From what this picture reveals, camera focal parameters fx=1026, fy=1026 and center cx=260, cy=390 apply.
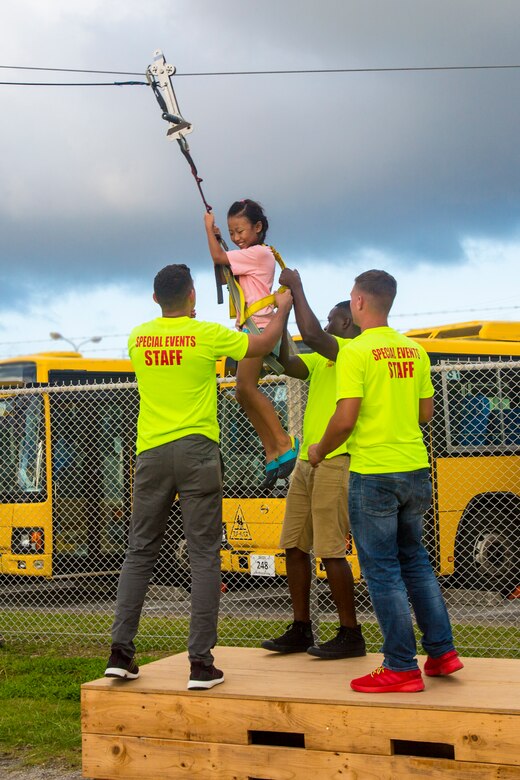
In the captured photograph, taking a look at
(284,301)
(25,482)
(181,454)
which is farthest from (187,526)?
(25,482)

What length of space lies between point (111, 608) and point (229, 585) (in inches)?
59.8

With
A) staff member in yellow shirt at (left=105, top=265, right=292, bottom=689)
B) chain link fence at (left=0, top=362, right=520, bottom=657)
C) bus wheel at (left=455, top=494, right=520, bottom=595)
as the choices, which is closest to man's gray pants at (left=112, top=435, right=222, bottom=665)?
staff member in yellow shirt at (left=105, top=265, right=292, bottom=689)

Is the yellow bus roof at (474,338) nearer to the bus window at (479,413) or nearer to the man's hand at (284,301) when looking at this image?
the bus window at (479,413)

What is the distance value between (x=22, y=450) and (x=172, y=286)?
7.97 meters

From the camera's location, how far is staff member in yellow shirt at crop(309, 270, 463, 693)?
4797 millimetres

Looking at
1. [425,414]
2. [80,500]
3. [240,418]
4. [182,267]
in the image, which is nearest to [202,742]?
[425,414]

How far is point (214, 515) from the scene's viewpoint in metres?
5.13

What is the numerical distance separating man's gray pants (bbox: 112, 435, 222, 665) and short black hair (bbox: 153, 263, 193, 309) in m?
0.71

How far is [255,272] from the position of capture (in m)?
5.52

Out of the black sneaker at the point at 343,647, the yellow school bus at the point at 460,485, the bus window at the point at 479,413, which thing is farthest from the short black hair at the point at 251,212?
the bus window at the point at 479,413

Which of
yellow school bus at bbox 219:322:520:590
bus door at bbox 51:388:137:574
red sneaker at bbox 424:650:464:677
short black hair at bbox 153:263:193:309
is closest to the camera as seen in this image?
red sneaker at bbox 424:650:464:677

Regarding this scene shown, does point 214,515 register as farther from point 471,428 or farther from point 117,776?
point 471,428

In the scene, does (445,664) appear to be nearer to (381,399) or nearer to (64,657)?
(381,399)

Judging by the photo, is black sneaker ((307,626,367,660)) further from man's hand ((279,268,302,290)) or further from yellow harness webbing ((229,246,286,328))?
man's hand ((279,268,302,290))
